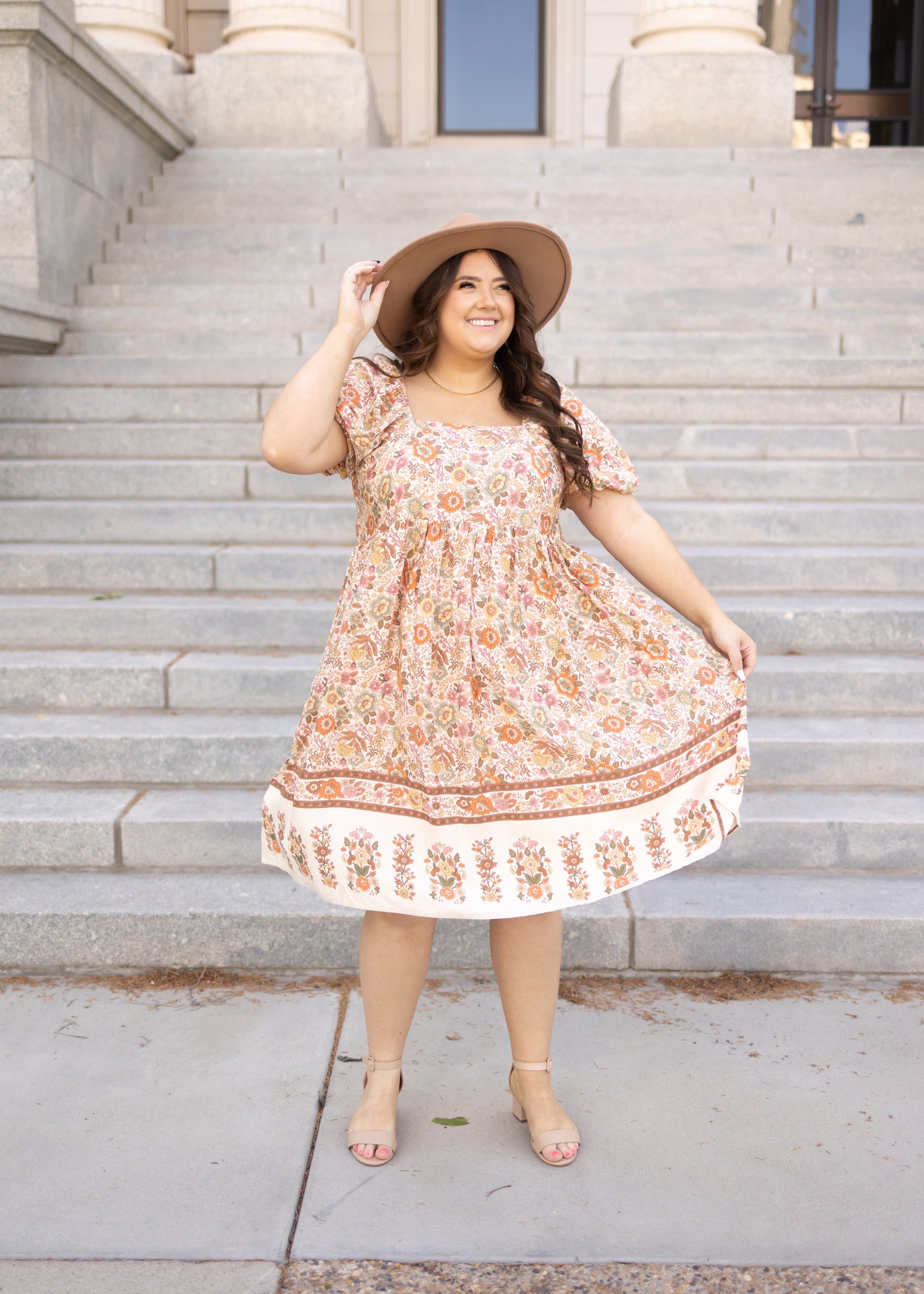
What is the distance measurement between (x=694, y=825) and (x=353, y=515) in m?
2.85

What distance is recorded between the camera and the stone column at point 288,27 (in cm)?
876

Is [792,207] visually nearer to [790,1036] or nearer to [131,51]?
[131,51]

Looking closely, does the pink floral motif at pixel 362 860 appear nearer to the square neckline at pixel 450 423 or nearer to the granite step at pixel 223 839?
the square neckline at pixel 450 423

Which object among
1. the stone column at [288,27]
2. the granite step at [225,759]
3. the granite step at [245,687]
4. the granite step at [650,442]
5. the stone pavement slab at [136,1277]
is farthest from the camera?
the stone column at [288,27]

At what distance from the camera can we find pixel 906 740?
3885 millimetres

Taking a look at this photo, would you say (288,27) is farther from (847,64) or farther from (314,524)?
(847,64)

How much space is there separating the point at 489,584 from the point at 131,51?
852 cm

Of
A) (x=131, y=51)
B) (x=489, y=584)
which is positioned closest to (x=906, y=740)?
(x=489, y=584)

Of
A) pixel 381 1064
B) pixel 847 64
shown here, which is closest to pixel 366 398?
pixel 381 1064

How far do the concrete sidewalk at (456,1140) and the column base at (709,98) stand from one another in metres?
7.49

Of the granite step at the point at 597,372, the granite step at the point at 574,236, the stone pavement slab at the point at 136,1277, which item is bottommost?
the stone pavement slab at the point at 136,1277

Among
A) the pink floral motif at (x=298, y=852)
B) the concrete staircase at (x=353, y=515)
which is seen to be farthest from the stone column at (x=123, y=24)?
the pink floral motif at (x=298, y=852)

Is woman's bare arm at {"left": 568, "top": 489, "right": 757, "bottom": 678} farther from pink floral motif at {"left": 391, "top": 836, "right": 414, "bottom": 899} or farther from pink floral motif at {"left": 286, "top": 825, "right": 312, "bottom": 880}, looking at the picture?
pink floral motif at {"left": 286, "top": 825, "right": 312, "bottom": 880}

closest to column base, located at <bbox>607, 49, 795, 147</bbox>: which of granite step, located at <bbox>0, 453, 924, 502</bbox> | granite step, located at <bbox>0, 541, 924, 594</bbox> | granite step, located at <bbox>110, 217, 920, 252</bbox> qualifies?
granite step, located at <bbox>110, 217, 920, 252</bbox>
